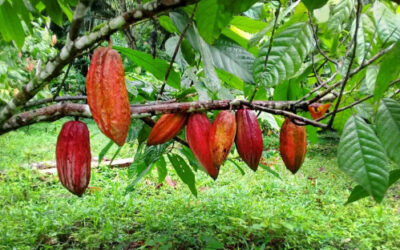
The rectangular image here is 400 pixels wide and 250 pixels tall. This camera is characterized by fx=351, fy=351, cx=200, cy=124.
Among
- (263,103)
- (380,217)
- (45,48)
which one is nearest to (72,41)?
(263,103)

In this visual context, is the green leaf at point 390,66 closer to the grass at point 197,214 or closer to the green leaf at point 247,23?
the green leaf at point 247,23

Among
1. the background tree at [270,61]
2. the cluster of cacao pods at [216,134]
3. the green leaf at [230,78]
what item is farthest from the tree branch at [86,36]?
the green leaf at [230,78]

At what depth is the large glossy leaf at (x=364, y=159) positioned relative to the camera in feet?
1.47

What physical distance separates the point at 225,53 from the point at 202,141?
6.5 inches

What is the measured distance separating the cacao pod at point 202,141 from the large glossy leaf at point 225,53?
11 cm

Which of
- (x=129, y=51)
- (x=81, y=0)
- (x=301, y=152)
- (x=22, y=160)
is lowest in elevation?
(x=22, y=160)

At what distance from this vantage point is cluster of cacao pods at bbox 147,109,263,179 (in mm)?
625

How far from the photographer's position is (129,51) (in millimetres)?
791

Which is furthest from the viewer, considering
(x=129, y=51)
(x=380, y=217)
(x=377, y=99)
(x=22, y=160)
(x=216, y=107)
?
(x=22, y=160)

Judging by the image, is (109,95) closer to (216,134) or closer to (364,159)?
(216,134)

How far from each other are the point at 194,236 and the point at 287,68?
180cm

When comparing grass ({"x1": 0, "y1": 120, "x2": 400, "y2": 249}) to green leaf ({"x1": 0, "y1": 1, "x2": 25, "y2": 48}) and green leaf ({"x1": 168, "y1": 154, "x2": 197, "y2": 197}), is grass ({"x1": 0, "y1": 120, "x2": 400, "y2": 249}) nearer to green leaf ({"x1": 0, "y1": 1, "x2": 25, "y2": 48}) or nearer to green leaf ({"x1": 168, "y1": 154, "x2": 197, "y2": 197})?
green leaf ({"x1": 168, "y1": 154, "x2": 197, "y2": 197})

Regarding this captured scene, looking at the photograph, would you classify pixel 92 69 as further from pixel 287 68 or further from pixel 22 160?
pixel 22 160

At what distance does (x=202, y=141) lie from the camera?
2.08 ft
